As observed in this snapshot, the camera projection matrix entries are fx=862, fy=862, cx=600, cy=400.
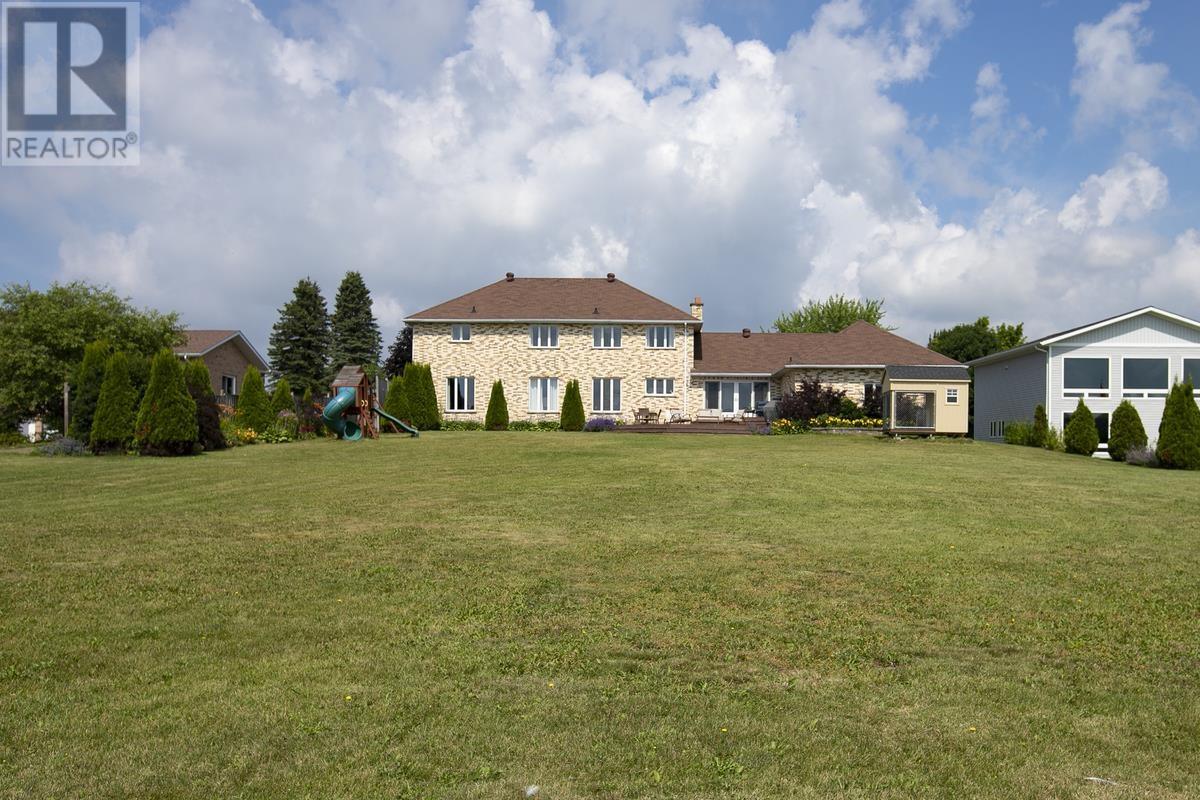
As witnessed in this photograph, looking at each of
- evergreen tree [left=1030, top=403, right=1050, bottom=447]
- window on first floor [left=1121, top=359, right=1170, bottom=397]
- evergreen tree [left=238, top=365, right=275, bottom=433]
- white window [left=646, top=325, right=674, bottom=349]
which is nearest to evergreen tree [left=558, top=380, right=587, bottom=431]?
white window [left=646, top=325, right=674, bottom=349]

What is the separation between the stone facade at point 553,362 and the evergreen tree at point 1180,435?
19.6 metres

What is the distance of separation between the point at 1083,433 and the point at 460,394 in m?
25.4

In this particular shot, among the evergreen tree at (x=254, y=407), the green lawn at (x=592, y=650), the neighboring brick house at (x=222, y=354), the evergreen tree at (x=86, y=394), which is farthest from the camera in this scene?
the neighboring brick house at (x=222, y=354)

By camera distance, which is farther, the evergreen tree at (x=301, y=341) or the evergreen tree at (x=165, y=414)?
the evergreen tree at (x=301, y=341)

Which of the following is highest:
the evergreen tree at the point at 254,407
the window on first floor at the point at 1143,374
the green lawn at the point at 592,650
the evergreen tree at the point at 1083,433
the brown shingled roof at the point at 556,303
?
the brown shingled roof at the point at 556,303

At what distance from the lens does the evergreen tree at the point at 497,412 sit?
36.7 m

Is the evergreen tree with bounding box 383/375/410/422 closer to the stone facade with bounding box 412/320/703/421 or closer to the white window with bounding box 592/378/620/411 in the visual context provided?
the stone facade with bounding box 412/320/703/421

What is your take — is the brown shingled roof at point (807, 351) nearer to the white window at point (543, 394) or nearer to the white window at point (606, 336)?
the white window at point (606, 336)

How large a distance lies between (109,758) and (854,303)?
72.0 meters

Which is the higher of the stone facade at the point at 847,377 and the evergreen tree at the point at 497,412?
the stone facade at the point at 847,377

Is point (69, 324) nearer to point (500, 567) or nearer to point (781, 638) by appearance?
point (500, 567)

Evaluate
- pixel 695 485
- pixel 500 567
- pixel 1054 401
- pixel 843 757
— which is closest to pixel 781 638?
pixel 843 757

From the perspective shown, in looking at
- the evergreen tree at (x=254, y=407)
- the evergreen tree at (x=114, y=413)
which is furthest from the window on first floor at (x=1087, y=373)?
the evergreen tree at (x=114, y=413)

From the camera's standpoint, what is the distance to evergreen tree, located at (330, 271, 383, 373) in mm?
62812
